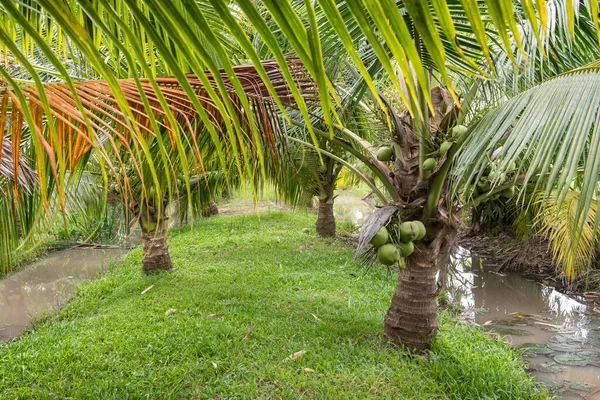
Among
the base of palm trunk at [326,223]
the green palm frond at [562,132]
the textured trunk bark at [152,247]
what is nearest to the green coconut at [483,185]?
the green palm frond at [562,132]

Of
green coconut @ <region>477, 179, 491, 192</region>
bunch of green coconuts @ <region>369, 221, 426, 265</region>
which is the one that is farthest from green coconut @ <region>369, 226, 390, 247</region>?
green coconut @ <region>477, 179, 491, 192</region>

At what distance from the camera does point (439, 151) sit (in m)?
2.28

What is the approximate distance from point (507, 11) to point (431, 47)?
0.21ft

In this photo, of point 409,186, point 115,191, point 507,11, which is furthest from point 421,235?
point 115,191

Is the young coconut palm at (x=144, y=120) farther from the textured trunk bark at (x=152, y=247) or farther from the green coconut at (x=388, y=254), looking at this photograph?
the textured trunk bark at (x=152, y=247)

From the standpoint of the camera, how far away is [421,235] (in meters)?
2.40

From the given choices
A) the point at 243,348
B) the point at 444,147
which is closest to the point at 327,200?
the point at 243,348

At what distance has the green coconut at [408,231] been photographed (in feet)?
7.52

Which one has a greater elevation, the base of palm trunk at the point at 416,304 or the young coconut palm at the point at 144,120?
the young coconut palm at the point at 144,120

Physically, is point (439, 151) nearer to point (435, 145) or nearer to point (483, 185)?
point (435, 145)

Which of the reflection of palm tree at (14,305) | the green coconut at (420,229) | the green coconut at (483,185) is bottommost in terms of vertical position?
the reflection of palm tree at (14,305)

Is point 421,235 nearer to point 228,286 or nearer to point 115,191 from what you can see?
point 228,286

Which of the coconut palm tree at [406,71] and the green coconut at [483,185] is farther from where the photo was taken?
the green coconut at [483,185]

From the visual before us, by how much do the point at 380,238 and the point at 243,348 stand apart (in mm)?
1264
